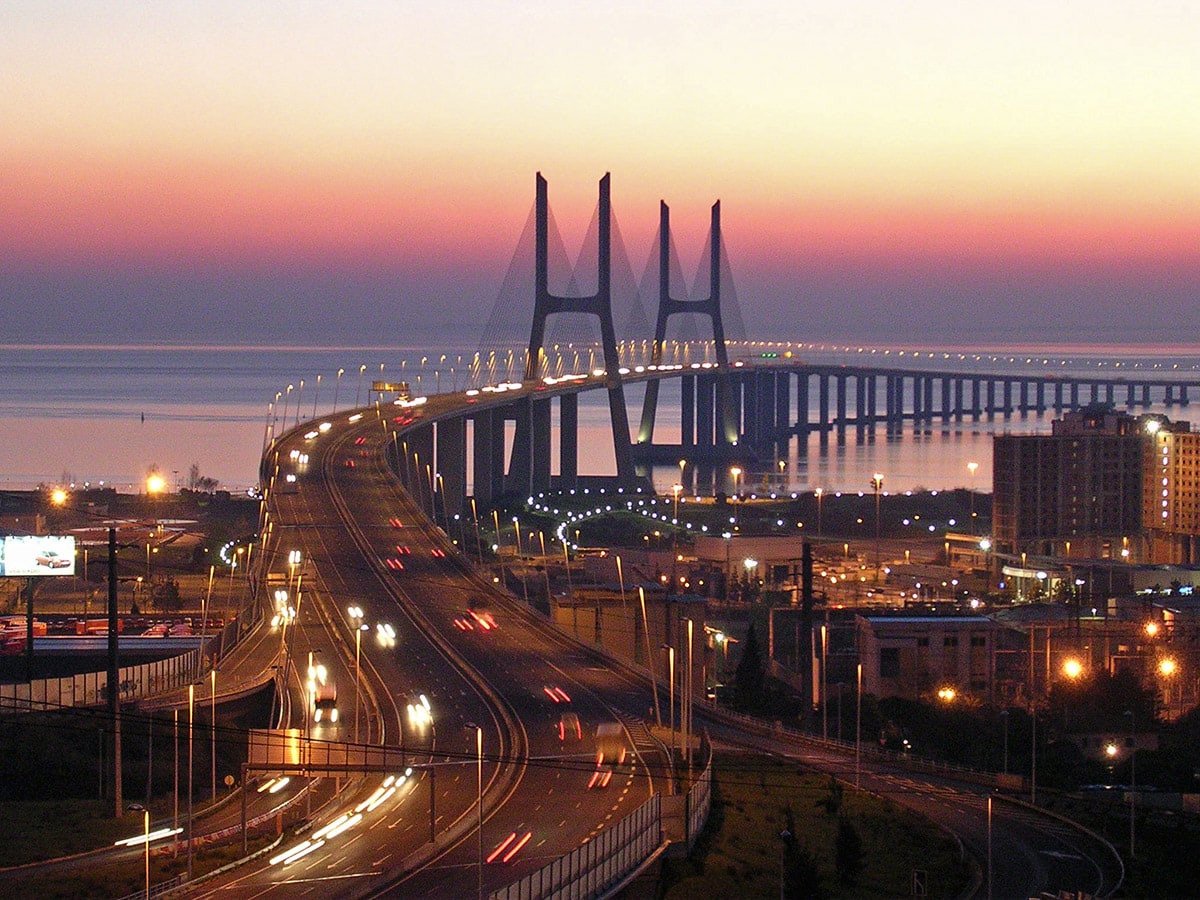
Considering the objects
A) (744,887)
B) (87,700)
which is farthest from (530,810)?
(87,700)

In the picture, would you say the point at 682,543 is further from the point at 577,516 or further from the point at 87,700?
the point at 87,700

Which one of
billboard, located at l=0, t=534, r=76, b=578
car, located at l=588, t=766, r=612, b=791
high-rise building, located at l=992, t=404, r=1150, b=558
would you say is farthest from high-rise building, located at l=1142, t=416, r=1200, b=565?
car, located at l=588, t=766, r=612, b=791

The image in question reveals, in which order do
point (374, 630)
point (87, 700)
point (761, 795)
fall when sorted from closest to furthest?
point (761, 795), point (87, 700), point (374, 630)

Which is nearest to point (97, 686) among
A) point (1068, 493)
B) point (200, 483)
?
point (1068, 493)

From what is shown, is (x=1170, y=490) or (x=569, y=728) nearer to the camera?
(x=569, y=728)

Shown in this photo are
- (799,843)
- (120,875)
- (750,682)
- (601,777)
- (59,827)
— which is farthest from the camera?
(750,682)

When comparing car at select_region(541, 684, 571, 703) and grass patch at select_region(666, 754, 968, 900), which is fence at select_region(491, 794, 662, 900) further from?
car at select_region(541, 684, 571, 703)

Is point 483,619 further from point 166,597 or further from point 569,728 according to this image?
point 166,597
